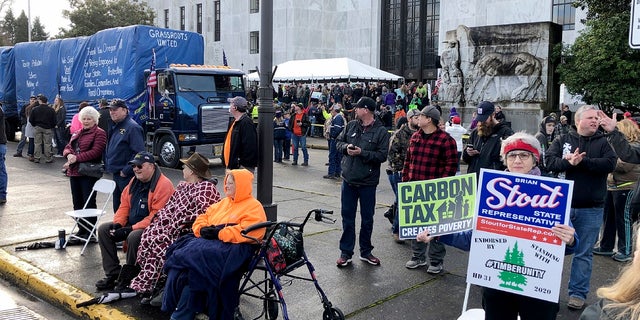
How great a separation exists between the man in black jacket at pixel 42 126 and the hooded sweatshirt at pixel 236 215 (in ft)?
43.0

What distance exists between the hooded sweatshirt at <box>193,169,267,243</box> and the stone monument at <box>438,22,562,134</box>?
14602 millimetres

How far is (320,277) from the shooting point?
6.36 metres

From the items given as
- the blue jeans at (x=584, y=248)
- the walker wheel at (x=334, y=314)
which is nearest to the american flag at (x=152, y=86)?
the walker wheel at (x=334, y=314)

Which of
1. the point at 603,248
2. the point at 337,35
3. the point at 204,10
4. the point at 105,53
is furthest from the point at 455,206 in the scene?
the point at 204,10

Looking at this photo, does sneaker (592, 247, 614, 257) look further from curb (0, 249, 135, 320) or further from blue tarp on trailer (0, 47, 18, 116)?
blue tarp on trailer (0, 47, 18, 116)

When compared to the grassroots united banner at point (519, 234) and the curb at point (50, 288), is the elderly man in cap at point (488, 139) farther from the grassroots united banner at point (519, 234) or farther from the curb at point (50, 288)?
the curb at point (50, 288)

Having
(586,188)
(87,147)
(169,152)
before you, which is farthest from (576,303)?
(169,152)

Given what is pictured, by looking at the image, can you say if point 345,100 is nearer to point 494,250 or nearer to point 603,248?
point 603,248

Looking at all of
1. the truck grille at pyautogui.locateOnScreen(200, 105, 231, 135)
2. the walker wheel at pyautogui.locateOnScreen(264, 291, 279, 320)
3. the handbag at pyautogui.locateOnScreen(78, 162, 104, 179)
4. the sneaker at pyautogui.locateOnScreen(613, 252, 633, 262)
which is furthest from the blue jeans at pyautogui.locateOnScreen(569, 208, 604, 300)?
the truck grille at pyautogui.locateOnScreen(200, 105, 231, 135)

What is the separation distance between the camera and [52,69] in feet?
67.5

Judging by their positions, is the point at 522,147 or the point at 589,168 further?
the point at 589,168

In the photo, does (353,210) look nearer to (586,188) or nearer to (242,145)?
(242,145)

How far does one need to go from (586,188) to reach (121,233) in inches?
182

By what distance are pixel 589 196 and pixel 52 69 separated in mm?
19673
